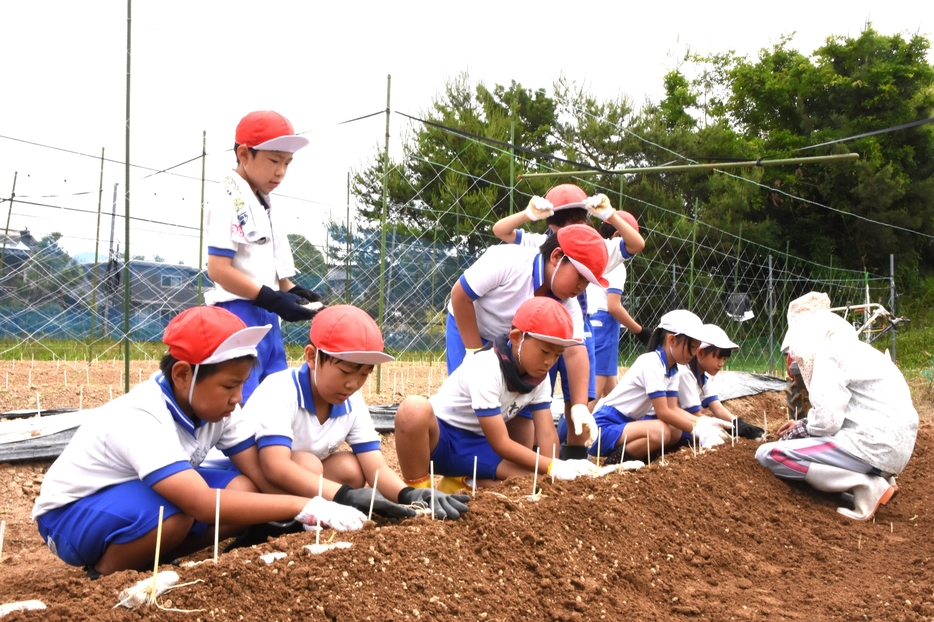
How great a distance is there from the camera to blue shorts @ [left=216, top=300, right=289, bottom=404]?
2717 mm

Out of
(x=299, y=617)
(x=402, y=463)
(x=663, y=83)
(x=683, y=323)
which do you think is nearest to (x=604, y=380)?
(x=683, y=323)

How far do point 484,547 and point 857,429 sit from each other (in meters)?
2.20

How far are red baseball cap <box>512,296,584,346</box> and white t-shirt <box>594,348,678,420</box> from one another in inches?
48.1

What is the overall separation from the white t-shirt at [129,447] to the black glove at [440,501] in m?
0.62

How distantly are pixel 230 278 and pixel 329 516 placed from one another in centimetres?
92

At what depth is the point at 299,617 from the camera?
5.47ft

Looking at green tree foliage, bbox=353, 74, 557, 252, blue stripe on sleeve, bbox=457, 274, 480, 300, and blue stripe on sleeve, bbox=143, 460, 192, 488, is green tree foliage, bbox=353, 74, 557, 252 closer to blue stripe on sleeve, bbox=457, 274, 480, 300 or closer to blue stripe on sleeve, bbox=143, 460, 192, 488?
blue stripe on sleeve, bbox=457, 274, 480, 300

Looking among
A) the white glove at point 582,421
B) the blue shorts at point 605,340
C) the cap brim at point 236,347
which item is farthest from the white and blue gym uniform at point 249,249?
the blue shorts at point 605,340

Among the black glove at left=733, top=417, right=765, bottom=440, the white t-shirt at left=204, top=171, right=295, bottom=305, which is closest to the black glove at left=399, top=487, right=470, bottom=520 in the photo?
the white t-shirt at left=204, top=171, right=295, bottom=305

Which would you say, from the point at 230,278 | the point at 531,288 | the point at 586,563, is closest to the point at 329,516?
the point at 586,563

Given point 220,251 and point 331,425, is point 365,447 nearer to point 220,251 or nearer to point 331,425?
point 331,425

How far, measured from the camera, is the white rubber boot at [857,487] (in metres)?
3.57

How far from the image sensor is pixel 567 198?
377cm

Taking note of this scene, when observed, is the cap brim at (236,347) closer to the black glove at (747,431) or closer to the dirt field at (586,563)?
the dirt field at (586,563)
